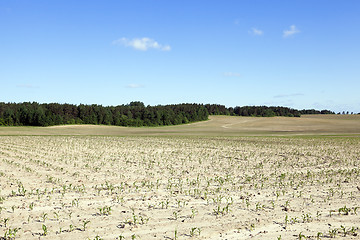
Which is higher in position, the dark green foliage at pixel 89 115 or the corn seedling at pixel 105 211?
the dark green foliage at pixel 89 115

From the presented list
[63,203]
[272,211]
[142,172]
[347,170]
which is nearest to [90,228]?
[63,203]

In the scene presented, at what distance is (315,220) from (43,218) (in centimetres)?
750

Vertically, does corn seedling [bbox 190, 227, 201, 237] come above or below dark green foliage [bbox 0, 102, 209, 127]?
below

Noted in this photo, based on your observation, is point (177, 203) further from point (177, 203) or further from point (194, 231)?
point (194, 231)

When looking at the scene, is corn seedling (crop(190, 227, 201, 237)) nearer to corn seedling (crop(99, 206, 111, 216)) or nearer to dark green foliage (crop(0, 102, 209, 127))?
corn seedling (crop(99, 206, 111, 216))

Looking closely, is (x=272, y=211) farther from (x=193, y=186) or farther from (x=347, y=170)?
(x=347, y=170)

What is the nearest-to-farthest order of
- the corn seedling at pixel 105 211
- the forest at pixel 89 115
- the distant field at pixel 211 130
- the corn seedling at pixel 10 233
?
the corn seedling at pixel 10 233 < the corn seedling at pixel 105 211 < the distant field at pixel 211 130 < the forest at pixel 89 115

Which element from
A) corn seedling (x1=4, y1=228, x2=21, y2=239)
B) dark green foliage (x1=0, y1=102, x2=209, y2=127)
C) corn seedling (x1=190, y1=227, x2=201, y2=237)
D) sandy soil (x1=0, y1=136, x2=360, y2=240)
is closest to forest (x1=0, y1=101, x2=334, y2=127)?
dark green foliage (x1=0, y1=102, x2=209, y2=127)

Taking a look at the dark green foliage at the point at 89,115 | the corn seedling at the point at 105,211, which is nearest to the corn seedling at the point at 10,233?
the corn seedling at the point at 105,211

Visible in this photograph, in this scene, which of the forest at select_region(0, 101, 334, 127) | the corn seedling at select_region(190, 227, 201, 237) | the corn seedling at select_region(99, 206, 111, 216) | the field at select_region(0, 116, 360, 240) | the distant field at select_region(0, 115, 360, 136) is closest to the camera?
the corn seedling at select_region(190, 227, 201, 237)

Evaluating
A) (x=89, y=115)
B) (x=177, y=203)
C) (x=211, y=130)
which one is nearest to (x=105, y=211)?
(x=177, y=203)

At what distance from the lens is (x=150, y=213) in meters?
9.30

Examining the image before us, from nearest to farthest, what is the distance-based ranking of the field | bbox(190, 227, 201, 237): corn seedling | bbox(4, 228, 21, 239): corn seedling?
bbox(4, 228, 21, 239): corn seedling
bbox(190, 227, 201, 237): corn seedling
the field

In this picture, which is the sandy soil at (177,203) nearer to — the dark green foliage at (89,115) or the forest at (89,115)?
the forest at (89,115)
